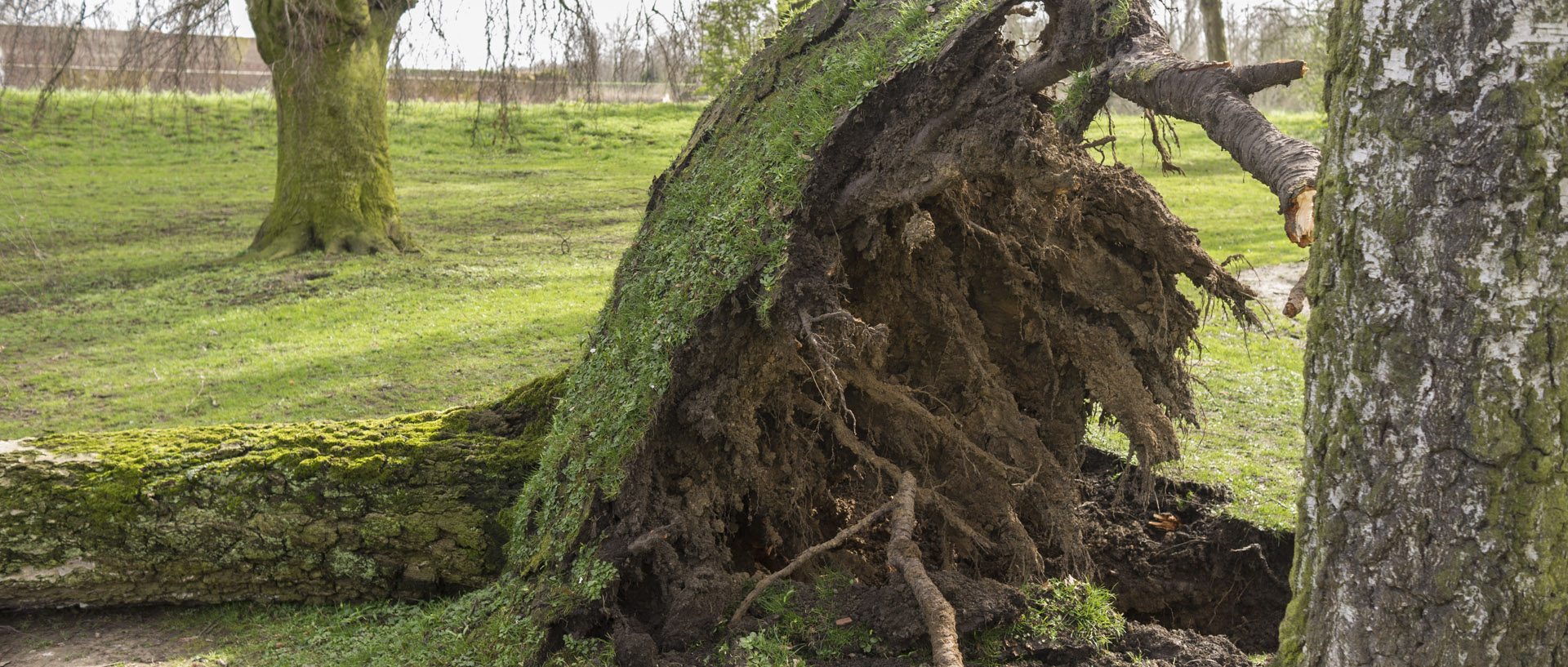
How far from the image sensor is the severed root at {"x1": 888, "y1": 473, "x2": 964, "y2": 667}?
2.97 metres

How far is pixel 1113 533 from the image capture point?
489 centimetres

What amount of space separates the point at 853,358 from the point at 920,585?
41.3 inches

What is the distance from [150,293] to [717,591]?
11849mm

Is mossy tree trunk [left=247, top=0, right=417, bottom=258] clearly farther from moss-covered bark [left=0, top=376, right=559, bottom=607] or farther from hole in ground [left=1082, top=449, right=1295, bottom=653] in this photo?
hole in ground [left=1082, top=449, right=1295, bottom=653]

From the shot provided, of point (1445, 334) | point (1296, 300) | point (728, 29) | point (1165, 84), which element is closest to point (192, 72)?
point (728, 29)

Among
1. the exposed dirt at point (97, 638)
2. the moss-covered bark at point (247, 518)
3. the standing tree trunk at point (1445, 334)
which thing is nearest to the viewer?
the standing tree trunk at point (1445, 334)

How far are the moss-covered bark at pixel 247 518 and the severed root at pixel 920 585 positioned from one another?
1.91 meters

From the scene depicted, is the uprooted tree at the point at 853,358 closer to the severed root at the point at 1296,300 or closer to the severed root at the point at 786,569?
the severed root at the point at 786,569

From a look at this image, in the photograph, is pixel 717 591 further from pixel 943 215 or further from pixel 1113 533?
pixel 1113 533

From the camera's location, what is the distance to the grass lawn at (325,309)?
257 inches

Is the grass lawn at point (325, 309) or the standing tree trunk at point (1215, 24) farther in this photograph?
the standing tree trunk at point (1215, 24)

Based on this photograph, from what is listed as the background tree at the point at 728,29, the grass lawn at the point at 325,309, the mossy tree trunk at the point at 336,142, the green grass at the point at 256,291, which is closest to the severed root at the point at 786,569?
the grass lawn at the point at 325,309

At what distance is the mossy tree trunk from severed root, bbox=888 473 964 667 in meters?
10.7

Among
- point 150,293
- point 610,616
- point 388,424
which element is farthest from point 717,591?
point 150,293
